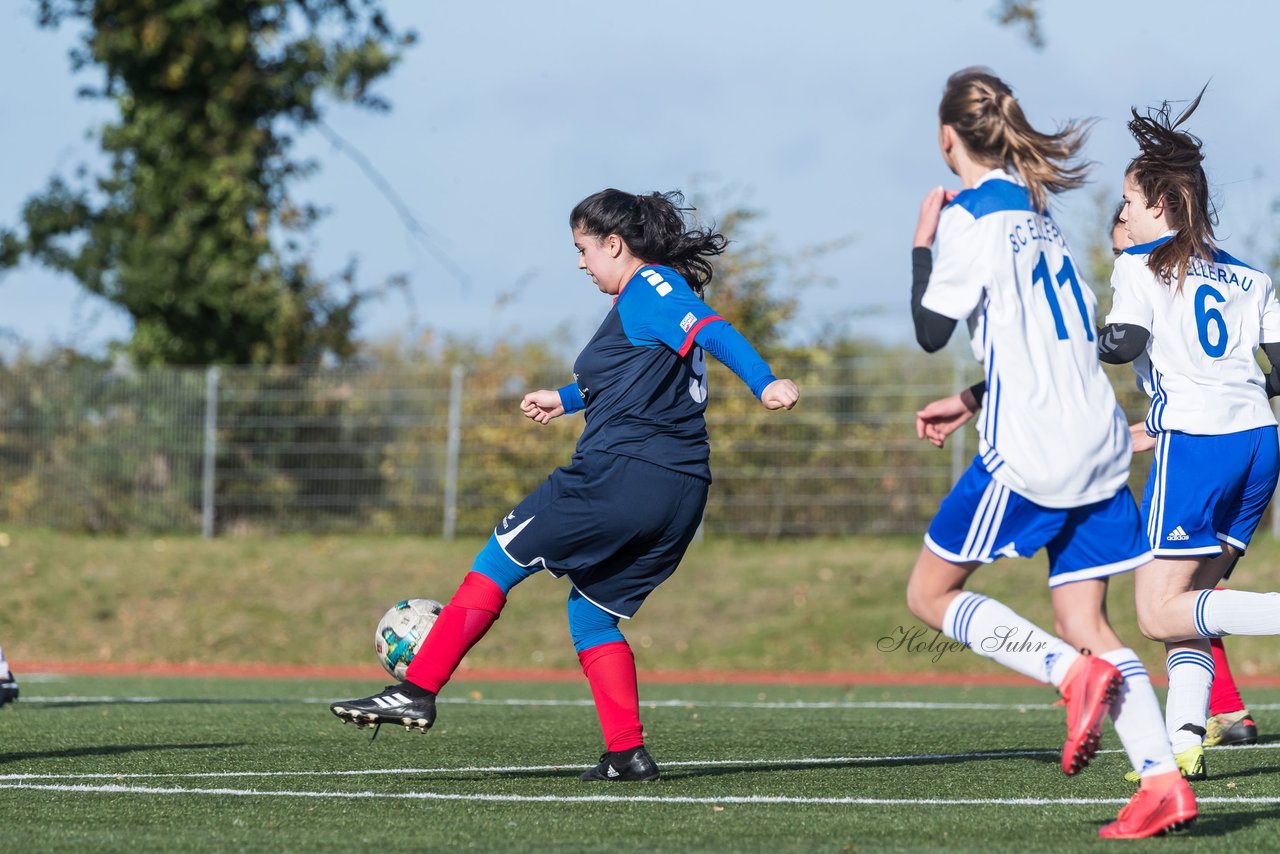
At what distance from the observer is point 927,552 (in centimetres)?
441

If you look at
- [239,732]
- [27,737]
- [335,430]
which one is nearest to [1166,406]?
[239,732]

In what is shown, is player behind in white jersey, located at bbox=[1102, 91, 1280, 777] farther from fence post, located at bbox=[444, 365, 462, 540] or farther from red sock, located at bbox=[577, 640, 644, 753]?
fence post, located at bbox=[444, 365, 462, 540]

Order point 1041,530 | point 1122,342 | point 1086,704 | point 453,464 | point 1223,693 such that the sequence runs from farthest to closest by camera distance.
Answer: point 453,464 → point 1223,693 → point 1122,342 → point 1041,530 → point 1086,704

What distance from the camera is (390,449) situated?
1945cm

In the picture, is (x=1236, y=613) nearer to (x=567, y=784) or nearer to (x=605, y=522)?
(x=605, y=522)

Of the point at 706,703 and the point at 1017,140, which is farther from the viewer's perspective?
the point at 706,703

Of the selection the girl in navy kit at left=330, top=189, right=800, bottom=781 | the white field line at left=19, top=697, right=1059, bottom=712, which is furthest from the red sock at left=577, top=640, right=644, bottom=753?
the white field line at left=19, top=697, right=1059, bottom=712

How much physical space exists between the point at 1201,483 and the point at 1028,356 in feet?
6.17

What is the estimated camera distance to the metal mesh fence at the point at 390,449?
1806cm

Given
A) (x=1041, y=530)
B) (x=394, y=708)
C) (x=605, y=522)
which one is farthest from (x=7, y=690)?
(x=1041, y=530)

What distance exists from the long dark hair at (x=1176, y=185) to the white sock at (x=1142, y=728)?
74.1 inches

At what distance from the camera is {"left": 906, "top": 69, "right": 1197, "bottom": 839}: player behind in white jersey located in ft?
13.5

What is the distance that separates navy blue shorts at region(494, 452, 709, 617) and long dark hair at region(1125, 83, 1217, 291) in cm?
178

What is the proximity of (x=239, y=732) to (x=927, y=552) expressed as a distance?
168 inches
